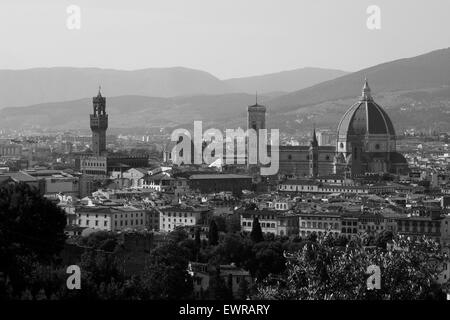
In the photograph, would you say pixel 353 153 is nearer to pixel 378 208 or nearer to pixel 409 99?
pixel 378 208

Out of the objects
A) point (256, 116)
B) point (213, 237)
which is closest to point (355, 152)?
point (256, 116)

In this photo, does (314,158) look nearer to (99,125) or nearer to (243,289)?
(99,125)

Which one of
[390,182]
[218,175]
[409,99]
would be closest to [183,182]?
[218,175]

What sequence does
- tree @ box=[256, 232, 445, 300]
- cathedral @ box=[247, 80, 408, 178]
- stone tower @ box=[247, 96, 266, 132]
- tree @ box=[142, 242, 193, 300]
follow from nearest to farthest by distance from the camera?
tree @ box=[256, 232, 445, 300] → tree @ box=[142, 242, 193, 300] → cathedral @ box=[247, 80, 408, 178] → stone tower @ box=[247, 96, 266, 132]

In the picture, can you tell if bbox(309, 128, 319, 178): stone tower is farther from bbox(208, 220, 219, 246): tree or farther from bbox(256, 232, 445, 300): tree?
bbox(256, 232, 445, 300): tree

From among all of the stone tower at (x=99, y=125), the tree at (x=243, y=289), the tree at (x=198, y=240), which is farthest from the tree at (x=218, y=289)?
the stone tower at (x=99, y=125)
